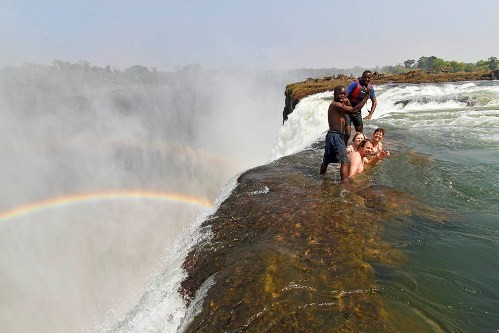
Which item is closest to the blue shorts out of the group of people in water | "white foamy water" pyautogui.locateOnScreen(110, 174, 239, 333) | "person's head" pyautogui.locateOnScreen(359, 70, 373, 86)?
the group of people in water

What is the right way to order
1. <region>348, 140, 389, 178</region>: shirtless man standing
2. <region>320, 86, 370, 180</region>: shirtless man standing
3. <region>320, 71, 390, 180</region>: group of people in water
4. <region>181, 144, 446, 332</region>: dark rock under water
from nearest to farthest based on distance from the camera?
<region>181, 144, 446, 332</region>: dark rock under water
<region>320, 86, 370, 180</region>: shirtless man standing
<region>320, 71, 390, 180</region>: group of people in water
<region>348, 140, 389, 178</region>: shirtless man standing

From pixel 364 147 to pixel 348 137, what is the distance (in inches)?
18.0

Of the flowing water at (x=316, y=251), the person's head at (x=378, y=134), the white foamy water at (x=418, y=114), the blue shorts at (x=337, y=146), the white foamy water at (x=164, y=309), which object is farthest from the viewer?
the white foamy water at (x=418, y=114)

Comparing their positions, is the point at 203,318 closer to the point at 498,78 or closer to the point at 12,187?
the point at 498,78

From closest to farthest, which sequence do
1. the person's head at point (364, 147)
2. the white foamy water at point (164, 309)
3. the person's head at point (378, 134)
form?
the white foamy water at point (164, 309) < the person's head at point (364, 147) < the person's head at point (378, 134)

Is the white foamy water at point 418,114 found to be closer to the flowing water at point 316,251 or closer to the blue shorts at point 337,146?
the flowing water at point 316,251

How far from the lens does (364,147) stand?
27.3 feet

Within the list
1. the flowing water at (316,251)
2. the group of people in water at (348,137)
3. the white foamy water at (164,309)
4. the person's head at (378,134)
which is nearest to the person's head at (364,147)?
the group of people in water at (348,137)

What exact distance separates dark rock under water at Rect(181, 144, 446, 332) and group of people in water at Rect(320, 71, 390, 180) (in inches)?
19.7

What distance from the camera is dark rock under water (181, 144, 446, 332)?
3.43m

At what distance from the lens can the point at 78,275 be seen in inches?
1328

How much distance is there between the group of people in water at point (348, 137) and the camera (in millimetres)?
7180

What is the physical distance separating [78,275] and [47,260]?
4.09 metres

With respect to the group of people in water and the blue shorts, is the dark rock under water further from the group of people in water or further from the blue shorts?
the blue shorts
